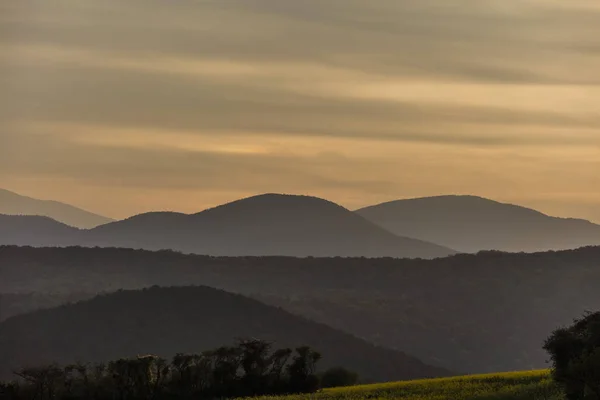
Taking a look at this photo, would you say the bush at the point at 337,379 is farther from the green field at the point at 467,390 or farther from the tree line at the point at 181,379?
the green field at the point at 467,390

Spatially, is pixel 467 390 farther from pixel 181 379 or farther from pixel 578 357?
pixel 181 379

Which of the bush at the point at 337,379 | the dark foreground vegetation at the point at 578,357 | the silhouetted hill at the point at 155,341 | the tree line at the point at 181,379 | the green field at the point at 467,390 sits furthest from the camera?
the silhouetted hill at the point at 155,341

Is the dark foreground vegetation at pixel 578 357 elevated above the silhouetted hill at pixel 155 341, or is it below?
below

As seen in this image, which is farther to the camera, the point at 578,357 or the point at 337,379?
the point at 337,379

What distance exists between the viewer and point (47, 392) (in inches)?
2611

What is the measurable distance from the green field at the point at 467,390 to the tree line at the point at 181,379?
198 inches

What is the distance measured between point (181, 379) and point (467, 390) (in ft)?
56.5

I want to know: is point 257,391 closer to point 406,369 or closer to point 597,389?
point 597,389

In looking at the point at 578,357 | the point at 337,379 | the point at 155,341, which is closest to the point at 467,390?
the point at 578,357

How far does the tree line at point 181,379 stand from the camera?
2581 inches

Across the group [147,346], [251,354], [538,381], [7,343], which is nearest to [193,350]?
[147,346]

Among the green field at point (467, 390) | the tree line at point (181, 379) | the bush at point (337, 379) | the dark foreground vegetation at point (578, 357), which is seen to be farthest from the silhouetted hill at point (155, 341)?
the dark foreground vegetation at point (578, 357)

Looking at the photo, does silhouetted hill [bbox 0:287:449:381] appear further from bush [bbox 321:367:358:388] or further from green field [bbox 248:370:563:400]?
green field [bbox 248:370:563:400]

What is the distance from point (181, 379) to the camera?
2603 inches
